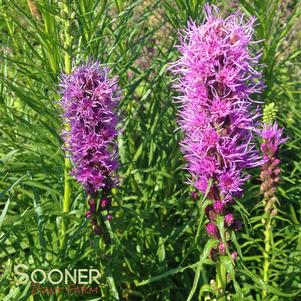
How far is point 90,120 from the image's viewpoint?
1955 millimetres

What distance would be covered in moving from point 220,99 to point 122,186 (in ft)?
4.25

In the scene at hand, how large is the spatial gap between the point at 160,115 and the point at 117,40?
0.52 metres

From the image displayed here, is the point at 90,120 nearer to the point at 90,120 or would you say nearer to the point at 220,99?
the point at 90,120

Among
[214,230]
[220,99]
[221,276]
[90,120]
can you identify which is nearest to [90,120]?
[90,120]

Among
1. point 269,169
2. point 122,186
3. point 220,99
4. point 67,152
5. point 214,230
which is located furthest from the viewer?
point 122,186

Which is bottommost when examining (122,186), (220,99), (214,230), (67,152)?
(122,186)

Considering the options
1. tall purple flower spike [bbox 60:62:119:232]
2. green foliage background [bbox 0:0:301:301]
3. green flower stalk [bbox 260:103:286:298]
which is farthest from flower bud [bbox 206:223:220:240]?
green flower stalk [bbox 260:103:286:298]

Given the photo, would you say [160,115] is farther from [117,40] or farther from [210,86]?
[210,86]

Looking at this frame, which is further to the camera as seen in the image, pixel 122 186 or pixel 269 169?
pixel 122 186

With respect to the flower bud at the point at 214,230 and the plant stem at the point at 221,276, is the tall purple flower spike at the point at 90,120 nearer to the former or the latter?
the flower bud at the point at 214,230

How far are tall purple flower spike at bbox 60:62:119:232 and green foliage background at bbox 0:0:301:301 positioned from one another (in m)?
0.15

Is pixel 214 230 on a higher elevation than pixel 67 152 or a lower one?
lower

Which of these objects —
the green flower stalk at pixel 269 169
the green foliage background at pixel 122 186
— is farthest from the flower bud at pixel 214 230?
the green flower stalk at pixel 269 169

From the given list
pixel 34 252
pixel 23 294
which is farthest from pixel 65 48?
pixel 23 294
